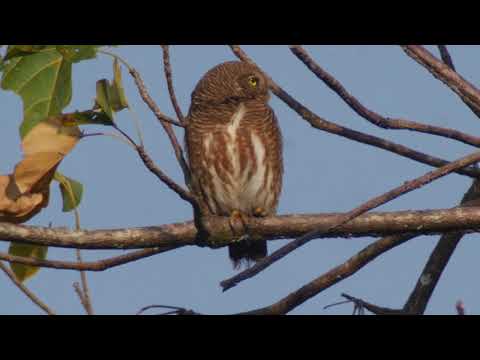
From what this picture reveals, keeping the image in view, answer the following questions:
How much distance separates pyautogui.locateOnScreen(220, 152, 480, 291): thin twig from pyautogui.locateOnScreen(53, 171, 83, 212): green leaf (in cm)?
98

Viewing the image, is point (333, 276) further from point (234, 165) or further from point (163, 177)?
point (234, 165)

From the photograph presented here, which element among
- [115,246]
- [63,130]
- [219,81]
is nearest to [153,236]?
[115,246]

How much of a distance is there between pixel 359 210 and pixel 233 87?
3.18 meters

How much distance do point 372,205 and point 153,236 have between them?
1.11 m

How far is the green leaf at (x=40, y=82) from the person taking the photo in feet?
12.0

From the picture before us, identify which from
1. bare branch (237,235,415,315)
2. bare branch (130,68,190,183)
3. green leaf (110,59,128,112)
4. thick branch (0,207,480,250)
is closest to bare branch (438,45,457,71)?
thick branch (0,207,480,250)

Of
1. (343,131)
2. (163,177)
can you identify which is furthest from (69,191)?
(343,131)

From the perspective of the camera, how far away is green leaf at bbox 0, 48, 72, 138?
3.67 m

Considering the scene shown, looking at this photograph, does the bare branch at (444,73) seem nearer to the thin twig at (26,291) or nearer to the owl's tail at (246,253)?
the thin twig at (26,291)

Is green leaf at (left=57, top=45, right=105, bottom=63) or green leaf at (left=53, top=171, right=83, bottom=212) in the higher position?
green leaf at (left=57, top=45, right=105, bottom=63)

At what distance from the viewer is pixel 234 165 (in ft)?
19.5

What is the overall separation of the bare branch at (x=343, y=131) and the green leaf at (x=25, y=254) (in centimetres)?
99

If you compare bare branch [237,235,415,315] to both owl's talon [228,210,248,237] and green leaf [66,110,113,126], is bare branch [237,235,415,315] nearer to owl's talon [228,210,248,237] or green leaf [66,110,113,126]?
owl's talon [228,210,248,237]
